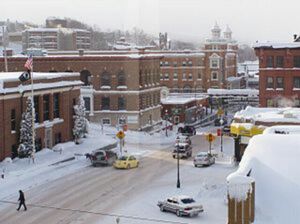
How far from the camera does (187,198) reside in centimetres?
3400

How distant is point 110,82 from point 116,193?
37198 mm

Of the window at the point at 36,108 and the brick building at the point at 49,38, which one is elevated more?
the brick building at the point at 49,38

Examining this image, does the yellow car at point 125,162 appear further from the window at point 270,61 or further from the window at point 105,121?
the window at point 270,61

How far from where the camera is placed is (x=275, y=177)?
2648cm

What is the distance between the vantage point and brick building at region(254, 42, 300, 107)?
2788 inches

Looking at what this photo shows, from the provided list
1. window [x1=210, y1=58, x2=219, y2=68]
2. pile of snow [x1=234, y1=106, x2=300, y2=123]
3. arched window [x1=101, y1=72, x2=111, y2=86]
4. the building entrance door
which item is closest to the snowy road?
pile of snow [x1=234, y1=106, x2=300, y2=123]

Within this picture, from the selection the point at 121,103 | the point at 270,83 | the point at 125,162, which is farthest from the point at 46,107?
the point at 270,83

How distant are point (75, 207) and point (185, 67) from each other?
87.9 metres

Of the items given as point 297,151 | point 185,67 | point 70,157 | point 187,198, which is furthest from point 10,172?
point 185,67

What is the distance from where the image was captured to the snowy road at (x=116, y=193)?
33500 mm

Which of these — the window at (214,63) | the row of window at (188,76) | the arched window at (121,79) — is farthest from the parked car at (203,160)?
the window at (214,63)

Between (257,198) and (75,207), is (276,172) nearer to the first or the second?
(257,198)

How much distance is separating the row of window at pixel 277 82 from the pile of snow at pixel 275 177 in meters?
41.5

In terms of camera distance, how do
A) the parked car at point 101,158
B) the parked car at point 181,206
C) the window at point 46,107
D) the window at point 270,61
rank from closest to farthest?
1. the parked car at point 181,206
2. the parked car at point 101,158
3. the window at point 46,107
4. the window at point 270,61
